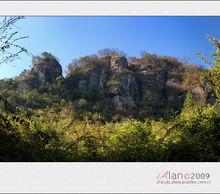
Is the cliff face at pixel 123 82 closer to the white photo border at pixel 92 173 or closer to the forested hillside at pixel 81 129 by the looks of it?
the forested hillside at pixel 81 129

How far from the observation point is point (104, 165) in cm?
749

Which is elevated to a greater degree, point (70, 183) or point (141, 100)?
point (141, 100)

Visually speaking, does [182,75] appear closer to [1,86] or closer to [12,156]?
[1,86]

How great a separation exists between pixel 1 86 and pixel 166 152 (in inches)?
171

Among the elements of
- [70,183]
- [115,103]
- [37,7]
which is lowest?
[70,183]

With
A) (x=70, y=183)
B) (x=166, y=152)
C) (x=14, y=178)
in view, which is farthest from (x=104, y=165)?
(x=166, y=152)

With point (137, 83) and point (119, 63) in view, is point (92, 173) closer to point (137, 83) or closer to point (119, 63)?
point (119, 63)

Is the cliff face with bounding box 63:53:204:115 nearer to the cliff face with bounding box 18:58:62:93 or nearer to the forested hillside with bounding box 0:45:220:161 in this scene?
the cliff face with bounding box 18:58:62:93

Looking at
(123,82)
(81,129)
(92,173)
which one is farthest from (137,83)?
(92,173)

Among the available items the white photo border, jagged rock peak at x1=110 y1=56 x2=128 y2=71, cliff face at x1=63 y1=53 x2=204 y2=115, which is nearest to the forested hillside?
jagged rock peak at x1=110 y1=56 x2=128 y2=71

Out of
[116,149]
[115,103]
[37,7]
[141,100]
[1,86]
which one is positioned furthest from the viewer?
[141,100]

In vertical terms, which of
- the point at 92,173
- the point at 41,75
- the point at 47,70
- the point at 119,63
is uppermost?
the point at 119,63

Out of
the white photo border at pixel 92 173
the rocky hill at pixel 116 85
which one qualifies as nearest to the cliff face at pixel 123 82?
the rocky hill at pixel 116 85

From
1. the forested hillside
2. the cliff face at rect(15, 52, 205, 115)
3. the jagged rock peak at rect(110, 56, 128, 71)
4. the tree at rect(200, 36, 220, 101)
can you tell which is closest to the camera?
the forested hillside
